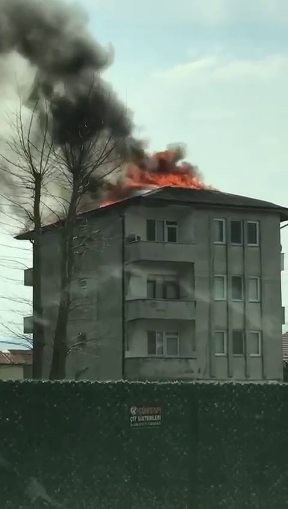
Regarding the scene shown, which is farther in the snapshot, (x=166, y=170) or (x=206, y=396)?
(x=166, y=170)

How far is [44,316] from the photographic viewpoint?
118 ft

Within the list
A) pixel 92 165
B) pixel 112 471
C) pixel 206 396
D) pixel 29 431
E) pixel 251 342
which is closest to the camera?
pixel 29 431

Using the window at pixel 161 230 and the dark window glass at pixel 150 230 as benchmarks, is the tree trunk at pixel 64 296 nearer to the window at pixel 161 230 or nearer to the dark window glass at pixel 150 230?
the dark window glass at pixel 150 230

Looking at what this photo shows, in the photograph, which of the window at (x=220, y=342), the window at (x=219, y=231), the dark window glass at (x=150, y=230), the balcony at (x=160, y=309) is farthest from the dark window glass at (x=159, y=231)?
the window at (x=220, y=342)

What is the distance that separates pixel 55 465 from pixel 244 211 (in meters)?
38.7

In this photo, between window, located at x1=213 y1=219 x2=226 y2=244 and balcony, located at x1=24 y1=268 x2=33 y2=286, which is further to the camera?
window, located at x1=213 y1=219 x2=226 y2=244

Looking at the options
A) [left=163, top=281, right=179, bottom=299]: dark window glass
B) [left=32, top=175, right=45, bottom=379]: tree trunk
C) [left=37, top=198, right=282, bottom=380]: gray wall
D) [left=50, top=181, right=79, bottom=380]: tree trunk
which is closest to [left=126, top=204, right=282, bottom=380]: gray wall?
[left=37, top=198, right=282, bottom=380]: gray wall

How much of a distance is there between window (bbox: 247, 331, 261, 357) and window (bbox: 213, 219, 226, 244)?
5.26 m

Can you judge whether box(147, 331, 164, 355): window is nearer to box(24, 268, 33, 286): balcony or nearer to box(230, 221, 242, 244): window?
box(230, 221, 242, 244): window

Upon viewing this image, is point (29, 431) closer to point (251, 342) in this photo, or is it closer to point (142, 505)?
point (142, 505)

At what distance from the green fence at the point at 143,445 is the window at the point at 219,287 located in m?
35.3

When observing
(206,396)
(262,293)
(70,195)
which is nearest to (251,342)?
(262,293)

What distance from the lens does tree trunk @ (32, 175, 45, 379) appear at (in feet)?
103

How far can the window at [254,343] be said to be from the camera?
44938mm
